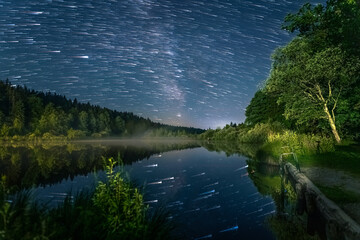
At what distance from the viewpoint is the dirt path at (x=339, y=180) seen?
7.33 meters

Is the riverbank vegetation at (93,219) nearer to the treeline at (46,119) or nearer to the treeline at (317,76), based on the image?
the treeline at (317,76)

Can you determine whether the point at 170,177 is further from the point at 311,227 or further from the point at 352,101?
the point at 352,101

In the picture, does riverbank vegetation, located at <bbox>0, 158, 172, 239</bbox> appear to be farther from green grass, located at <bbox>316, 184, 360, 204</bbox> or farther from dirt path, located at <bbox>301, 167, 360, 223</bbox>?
green grass, located at <bbox>316, 184, 360, 204</bbox>

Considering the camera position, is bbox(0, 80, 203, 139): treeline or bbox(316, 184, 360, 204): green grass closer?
bbox(316, 184, 360, 204): green grass

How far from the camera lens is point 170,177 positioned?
736 inches

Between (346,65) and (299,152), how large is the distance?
37.7 feet

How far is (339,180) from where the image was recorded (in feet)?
36.6

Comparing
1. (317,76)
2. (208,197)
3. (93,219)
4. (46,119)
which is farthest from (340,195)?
(46,119)

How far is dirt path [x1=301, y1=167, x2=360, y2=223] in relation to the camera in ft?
24.0

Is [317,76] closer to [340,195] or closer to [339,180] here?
[339,180]

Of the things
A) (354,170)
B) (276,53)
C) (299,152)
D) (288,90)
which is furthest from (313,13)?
(354,170)

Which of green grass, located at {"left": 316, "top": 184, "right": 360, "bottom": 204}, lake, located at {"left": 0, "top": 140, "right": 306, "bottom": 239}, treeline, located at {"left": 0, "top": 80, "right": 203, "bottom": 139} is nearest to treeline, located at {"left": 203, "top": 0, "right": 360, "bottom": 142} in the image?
lake, located at {"left": 0, "top": 140, "right": 306, "bottom": 239}

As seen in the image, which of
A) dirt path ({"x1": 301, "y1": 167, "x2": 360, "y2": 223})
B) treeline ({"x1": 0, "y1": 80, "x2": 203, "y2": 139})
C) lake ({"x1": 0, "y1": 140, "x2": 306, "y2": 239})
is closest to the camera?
dirt path ({"x1": 301, "y1": 167, "x2": 360, "y2": 223})

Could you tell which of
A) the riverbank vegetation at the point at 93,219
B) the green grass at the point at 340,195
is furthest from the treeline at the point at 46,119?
the green grass at the point at 340,195
